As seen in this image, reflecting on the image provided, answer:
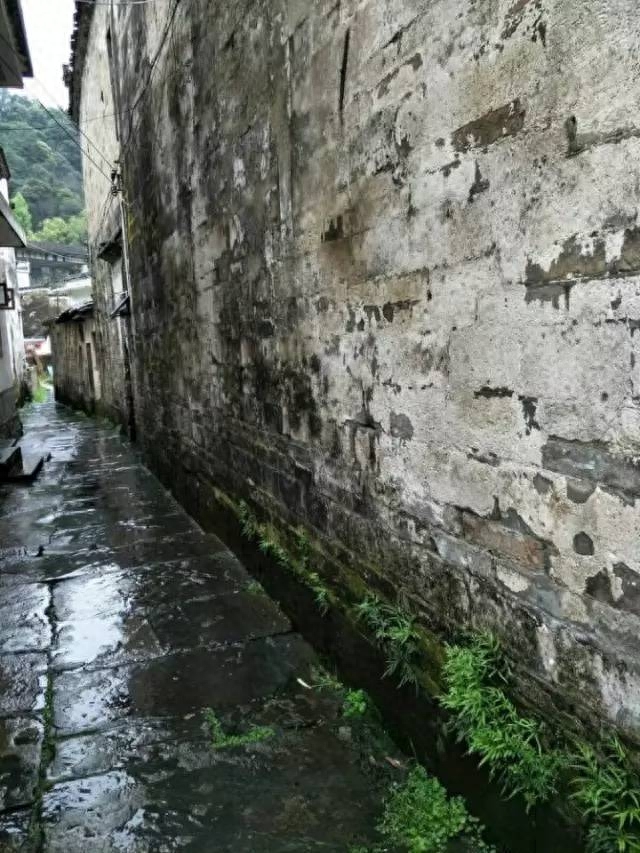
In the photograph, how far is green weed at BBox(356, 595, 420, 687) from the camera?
2.61 meters

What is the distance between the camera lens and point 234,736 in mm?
2902

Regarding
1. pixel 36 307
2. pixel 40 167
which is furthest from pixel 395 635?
pixel 40 167

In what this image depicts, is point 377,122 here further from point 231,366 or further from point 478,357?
point 231,366

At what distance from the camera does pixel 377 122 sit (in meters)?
2.56

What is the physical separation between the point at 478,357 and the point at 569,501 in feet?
1.85

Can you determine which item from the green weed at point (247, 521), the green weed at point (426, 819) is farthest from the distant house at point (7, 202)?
the green weed at point (426, 819)

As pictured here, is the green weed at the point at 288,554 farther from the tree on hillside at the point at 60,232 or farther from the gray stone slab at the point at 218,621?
the tree on hillside at the point at 60,232

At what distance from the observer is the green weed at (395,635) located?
8.56 feet

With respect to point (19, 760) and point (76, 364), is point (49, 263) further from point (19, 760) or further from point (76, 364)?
point (19, 760)

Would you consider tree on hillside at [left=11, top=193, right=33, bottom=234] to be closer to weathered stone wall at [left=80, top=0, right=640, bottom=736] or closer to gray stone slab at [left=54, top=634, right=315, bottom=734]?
weathered stone wall at [left=80, top=0, right=640, bottom=736]

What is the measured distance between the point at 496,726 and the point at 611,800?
45 cm

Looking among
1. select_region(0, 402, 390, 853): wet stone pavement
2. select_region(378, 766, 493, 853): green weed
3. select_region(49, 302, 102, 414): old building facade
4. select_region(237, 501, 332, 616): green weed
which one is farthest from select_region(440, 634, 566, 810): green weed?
select_region(49, 302, 102, 414): old building facade

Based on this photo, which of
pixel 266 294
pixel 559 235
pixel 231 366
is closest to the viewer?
pixel 559 235

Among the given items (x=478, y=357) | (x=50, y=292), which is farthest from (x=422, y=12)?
(x=50, y=292)
